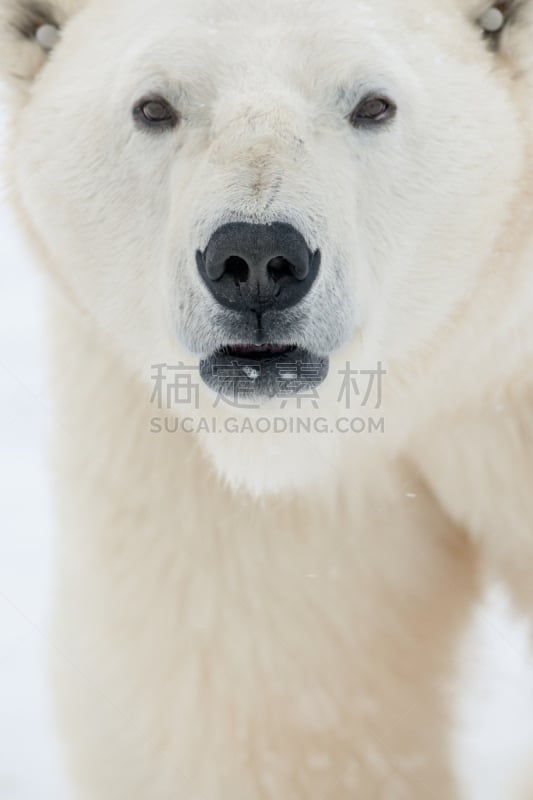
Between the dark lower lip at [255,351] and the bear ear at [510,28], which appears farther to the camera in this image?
the bear ear at [510,28]

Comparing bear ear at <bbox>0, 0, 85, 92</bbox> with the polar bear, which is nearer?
the polar bear

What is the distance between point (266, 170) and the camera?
106 inches

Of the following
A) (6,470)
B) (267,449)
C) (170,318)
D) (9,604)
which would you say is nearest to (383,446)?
(267,449)

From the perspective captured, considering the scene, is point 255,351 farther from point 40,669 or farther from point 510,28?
point 40,669

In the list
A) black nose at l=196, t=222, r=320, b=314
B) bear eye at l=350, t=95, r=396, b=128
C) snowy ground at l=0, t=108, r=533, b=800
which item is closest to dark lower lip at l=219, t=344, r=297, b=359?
black nose at l=196, t=222, r=320, b=314

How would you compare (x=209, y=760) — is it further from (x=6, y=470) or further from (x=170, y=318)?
(x=6, y=470)

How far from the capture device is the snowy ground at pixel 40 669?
12.3 ft

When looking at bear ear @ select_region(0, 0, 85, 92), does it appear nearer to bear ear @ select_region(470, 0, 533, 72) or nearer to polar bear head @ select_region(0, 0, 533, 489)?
polar bear head @ select_region(0, 0, 533, 489)

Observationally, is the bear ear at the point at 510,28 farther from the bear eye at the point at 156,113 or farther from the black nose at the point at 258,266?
the black nose at the point at 258,266

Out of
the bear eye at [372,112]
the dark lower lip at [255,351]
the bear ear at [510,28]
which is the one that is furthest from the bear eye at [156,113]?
the bear ear at [510,28]

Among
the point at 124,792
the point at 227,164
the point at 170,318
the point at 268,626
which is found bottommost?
the point at 124,792

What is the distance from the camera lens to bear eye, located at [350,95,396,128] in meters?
2.94

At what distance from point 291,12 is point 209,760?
172 cm

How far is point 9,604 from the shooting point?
493 centimetres
